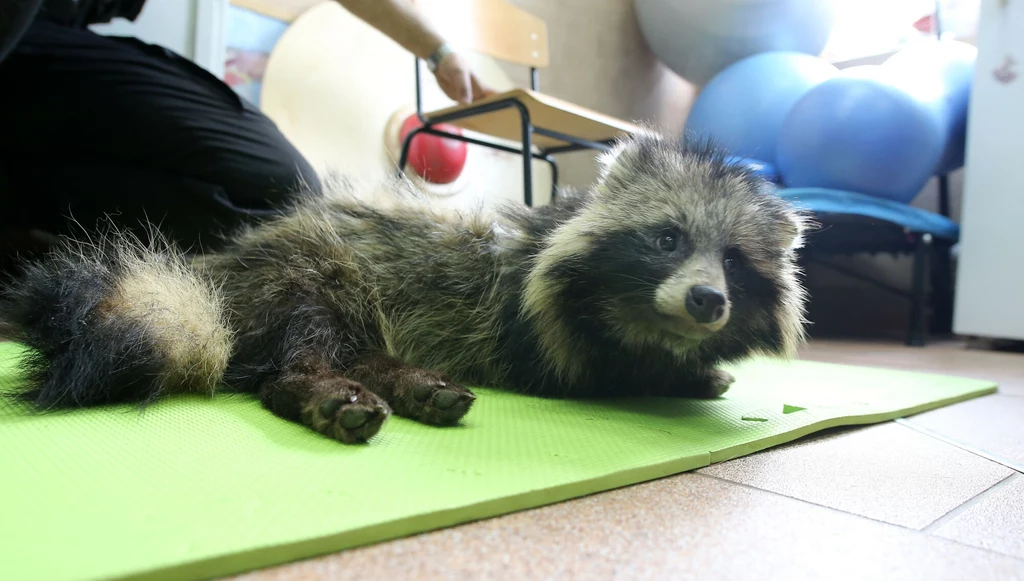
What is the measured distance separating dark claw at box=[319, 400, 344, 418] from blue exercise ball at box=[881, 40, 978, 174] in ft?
13.0

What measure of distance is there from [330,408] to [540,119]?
2.54 metres

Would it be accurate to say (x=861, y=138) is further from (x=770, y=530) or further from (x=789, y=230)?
(x=770, y=530)

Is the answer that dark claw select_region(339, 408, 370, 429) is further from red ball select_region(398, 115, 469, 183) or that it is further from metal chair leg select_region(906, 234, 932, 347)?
metal chair leg select_region(906, 234, 932, 347)

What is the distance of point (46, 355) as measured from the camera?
138 cm

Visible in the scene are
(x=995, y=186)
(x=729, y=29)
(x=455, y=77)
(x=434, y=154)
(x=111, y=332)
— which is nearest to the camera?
(x=111, y=332)

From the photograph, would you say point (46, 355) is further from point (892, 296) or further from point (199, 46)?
point (892, 296)

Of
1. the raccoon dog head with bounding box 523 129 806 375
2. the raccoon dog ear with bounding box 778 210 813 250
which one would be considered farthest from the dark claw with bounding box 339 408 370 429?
the raccoon dog ear with bounding box 778 210 813 250

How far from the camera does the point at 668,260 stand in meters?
1.58

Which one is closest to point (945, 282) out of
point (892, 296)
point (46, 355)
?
point (892, 296)

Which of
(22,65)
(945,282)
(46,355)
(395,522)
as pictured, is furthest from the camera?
(945,282)

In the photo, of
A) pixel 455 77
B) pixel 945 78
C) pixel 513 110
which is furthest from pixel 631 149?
pixel 945 78

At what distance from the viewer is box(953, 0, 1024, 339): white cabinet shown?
12.5 ft

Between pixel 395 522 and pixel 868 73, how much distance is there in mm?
4036

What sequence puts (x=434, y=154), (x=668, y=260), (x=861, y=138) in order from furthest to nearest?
(x=434, y=154) < (x=861, y=138) < (x=668, y=260)
